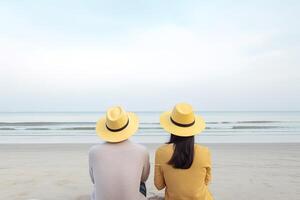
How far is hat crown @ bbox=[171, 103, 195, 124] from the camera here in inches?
111

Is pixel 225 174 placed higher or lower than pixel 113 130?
lower

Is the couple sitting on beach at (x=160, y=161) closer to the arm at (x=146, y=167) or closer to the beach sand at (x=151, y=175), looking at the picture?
the arm at (x=146, y=167)

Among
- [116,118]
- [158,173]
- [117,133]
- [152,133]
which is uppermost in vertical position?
[116,118]

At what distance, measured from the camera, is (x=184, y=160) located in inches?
104

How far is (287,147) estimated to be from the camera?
10.0m

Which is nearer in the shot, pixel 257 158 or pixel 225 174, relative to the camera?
pixel 225 174

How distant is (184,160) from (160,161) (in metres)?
0.24

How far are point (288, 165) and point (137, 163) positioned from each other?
16.6ft

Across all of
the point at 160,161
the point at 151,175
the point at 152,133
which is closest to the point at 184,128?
the point at 160,161

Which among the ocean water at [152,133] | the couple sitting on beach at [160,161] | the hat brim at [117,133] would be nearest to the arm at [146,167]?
the couple sitting on beach at [160,161]

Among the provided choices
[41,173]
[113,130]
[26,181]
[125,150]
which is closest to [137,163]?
[125,150]

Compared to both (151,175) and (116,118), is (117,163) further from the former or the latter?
(151,175)

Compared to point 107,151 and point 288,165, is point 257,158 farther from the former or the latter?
point 107,151

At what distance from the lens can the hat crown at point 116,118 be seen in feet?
9.32
